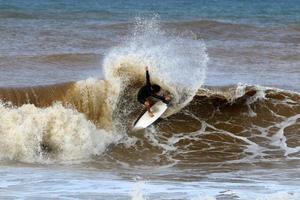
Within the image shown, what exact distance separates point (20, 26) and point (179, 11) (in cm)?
1527

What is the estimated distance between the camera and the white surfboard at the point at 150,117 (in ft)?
42.3

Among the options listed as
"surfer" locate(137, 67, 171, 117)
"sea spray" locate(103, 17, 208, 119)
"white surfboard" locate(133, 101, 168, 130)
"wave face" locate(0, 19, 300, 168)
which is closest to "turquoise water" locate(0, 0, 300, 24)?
"sea spray" locate(103, 17, 208, 119)

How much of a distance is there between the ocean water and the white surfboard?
14cm

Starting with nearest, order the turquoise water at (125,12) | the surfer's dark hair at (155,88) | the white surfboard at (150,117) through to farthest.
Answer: the white surfboard at (150,117) → the surfer's dark hair at (155,88) → the turquoise water at (125,12)

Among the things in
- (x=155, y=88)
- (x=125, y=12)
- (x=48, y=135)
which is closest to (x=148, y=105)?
(x=155, y=88)

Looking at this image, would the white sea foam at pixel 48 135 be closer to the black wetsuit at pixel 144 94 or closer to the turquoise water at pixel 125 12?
the black wetsuit at pixel 144 94

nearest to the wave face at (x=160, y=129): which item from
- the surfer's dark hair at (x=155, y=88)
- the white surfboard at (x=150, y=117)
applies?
the white surfboard at (x=150, y=117)

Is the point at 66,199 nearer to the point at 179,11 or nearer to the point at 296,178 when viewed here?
the point at 296,178

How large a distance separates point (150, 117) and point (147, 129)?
10.4 inches

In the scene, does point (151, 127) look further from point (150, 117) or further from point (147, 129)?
point (150, 117)

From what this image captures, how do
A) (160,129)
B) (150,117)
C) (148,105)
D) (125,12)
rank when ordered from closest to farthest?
1. (148,105)
2. (150,117)
3. (160,129)
4. (125,12)

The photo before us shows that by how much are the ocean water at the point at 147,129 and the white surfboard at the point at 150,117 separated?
0.46 feet

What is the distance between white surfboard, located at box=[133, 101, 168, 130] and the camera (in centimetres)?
1290

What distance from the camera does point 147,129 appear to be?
13.1m
